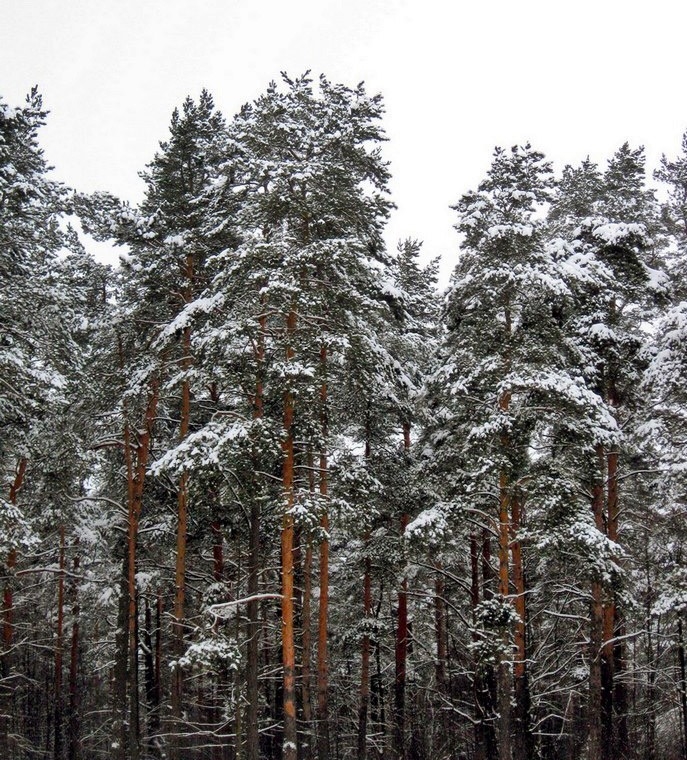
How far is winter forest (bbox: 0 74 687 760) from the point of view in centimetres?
1342

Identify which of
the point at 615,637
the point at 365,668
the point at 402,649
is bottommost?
the point at 365,668

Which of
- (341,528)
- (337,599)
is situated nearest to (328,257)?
(341,528)

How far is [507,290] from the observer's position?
14531mm

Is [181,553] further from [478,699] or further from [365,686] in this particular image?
[478,699]

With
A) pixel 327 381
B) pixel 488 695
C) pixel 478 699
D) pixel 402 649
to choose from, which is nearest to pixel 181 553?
pixel 327 381

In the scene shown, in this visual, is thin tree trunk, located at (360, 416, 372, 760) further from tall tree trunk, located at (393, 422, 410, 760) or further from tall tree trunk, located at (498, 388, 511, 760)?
tall tree trunk, located at (498, 388, 511, 760)

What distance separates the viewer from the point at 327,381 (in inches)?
568

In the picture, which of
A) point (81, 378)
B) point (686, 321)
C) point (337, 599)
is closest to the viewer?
point (686, 321)

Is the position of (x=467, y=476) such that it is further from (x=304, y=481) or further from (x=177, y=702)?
(x=177, y=702)

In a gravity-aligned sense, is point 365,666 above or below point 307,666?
below

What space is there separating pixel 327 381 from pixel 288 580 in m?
4.18

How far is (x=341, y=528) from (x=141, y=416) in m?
6.61

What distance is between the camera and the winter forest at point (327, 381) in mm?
13422

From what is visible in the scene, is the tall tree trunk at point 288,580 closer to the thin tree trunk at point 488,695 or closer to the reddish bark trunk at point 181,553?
the reddish bark trunk at point 181,553
